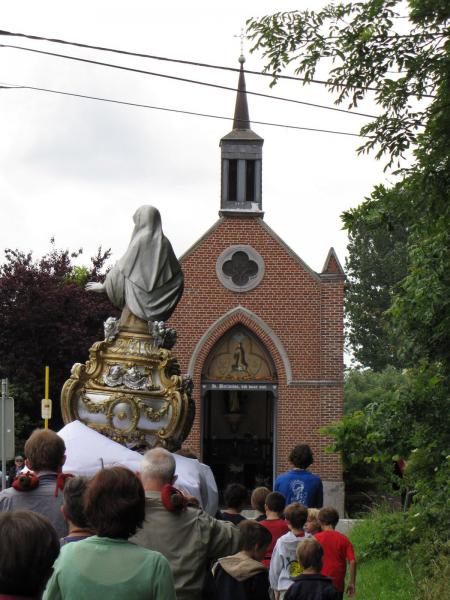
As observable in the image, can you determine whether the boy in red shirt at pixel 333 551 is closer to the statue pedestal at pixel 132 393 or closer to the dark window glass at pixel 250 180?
the statue pedestal at pixel 132 393

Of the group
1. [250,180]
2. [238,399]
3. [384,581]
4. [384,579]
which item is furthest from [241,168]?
[384,581]

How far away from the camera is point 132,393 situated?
11141mm

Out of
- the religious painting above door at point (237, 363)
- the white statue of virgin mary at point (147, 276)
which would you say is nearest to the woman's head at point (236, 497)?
the white statue of virgin mary at point (147, 276)

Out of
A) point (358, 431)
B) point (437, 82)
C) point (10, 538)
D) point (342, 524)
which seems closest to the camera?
point (10, 538)

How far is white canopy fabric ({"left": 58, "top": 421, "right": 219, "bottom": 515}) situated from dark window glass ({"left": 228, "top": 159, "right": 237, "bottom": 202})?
2867cm

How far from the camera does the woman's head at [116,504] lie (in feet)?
16.1

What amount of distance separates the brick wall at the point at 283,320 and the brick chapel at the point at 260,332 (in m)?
0.03

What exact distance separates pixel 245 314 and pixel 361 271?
31128mm

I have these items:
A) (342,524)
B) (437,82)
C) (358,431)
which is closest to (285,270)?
(342,524)

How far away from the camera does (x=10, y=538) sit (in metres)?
4.17

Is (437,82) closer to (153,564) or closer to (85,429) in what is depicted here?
(85,429)

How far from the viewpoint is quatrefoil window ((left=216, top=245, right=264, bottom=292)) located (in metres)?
37.3

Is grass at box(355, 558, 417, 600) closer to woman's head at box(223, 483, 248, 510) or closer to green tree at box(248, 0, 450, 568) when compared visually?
green tree at box(248, 0, 450, 568)

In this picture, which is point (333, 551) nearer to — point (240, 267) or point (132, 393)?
point (132, 393)
